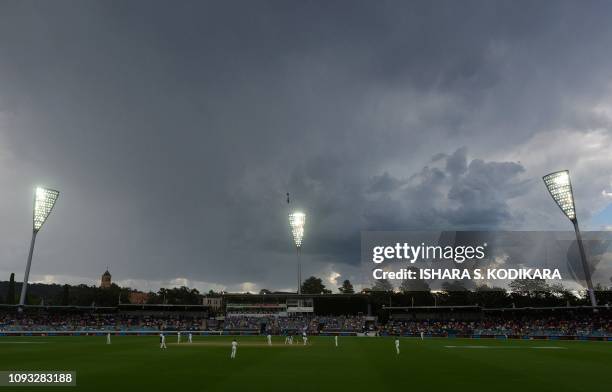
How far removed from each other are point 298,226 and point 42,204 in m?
47.6

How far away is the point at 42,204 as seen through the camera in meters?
83.1

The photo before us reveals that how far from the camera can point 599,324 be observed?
70938 mm

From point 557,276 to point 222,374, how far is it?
6914cm

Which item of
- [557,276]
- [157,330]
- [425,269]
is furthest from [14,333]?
[557,276]

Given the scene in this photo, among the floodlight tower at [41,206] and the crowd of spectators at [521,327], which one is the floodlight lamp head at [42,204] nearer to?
the floodlight tower at [41,206]

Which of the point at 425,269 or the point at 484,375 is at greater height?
the point at 425,269

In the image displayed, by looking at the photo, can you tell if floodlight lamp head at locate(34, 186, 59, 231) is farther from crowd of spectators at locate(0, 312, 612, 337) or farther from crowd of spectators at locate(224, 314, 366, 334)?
crowd of spectators at locate(224, 314, 366, 334)

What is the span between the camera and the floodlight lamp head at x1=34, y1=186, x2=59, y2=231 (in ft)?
272

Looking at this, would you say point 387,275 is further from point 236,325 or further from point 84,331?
point 84,331

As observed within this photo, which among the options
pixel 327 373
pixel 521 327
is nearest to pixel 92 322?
pixel 521 327

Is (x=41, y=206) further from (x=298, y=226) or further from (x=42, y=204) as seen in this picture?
(x=298, y=226)

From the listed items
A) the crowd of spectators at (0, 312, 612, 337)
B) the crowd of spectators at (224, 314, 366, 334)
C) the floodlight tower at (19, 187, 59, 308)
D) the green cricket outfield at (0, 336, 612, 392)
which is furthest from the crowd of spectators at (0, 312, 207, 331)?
the green cricket outfield at (0, 336, 612, 392)

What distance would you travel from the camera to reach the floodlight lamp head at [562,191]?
71.3 m

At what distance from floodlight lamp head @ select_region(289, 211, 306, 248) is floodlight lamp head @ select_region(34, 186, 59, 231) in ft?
147
